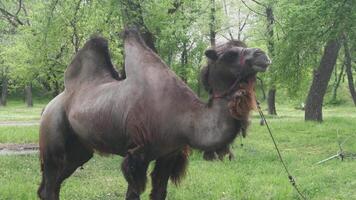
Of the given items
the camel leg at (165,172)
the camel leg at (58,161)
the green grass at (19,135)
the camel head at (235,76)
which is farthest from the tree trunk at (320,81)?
the camel head at (235,76)

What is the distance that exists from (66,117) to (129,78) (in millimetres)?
951

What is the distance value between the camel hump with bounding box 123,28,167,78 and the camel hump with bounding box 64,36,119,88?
0.55 meters

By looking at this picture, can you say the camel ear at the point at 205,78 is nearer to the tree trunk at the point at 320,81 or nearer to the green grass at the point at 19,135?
the green grass at the point at 19,135

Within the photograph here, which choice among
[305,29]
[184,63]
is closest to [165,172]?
Result: [305,29]

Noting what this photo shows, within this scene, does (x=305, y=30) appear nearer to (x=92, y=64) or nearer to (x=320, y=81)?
(x=320, y=81)

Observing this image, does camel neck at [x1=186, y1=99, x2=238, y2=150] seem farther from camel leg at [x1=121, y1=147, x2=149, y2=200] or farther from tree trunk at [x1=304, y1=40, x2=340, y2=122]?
tree trunk at [x1=304, y1=40, x2=340, y2=122]

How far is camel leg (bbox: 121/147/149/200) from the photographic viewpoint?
Answer: 4594mm

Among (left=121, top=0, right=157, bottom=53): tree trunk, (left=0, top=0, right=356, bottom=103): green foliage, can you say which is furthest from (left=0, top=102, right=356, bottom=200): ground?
(left=121, top=0, right=157, bottom=53): tree trunk

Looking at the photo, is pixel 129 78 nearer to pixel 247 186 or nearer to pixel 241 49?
pixel 241 49

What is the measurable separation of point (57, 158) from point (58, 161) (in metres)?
0.04

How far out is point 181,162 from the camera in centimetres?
495

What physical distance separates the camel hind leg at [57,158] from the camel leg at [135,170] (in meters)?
1.05

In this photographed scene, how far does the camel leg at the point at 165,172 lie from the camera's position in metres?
4.88

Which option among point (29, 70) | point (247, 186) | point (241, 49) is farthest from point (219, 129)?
point (29, 70)
